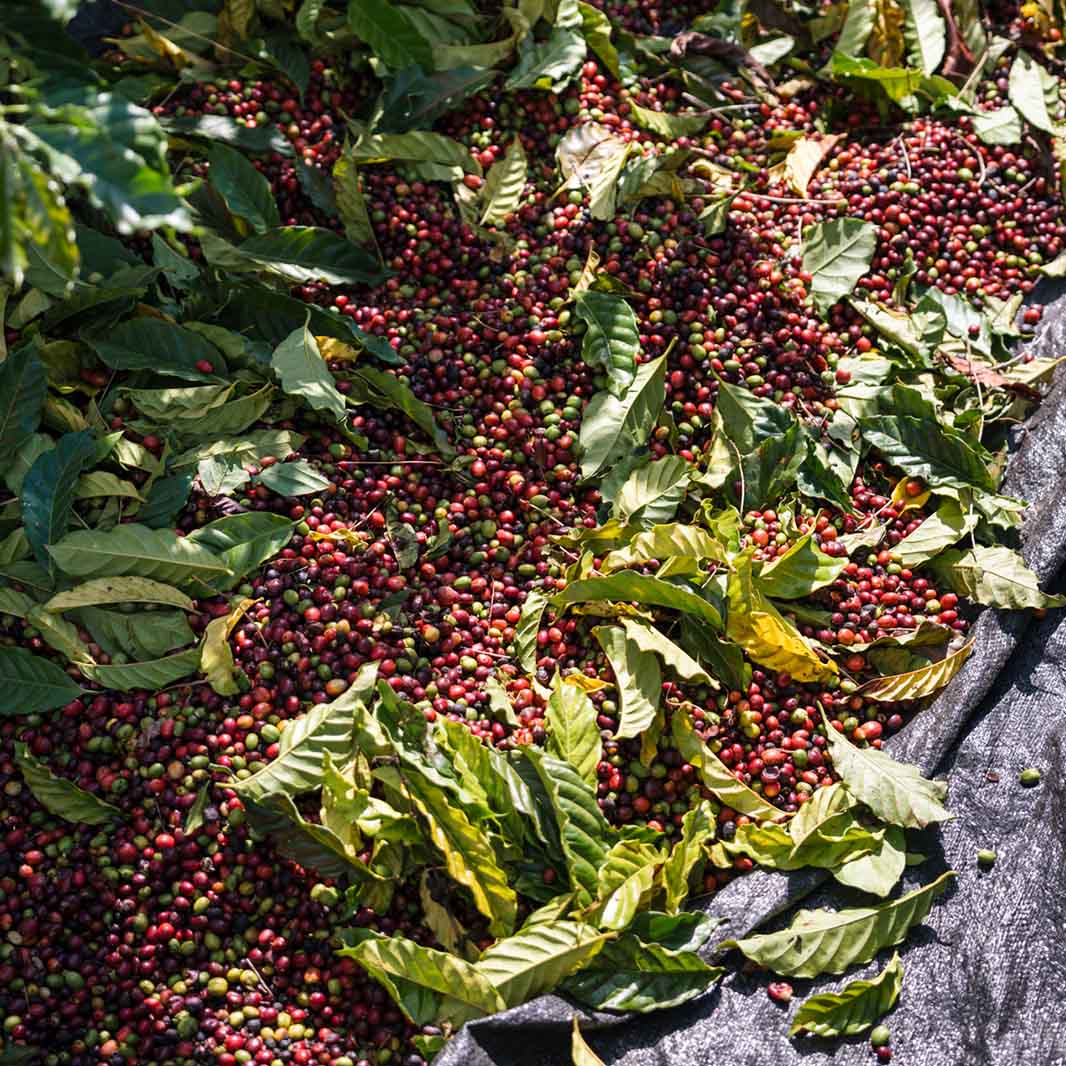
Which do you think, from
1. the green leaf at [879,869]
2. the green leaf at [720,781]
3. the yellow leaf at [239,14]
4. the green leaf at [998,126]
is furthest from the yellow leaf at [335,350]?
the green leaf at [998,126]

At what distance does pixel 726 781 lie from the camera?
2.23m

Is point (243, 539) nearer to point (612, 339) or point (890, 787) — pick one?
point (612, 339)

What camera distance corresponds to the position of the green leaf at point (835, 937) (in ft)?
6.84

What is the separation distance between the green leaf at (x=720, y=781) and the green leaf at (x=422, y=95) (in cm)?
172

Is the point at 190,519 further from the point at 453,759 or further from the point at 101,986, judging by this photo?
the point at 101,986

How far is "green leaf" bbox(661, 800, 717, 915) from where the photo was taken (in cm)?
211

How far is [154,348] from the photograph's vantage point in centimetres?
248

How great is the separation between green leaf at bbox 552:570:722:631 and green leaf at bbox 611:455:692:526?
0.60 feet

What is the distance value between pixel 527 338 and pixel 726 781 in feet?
3.85

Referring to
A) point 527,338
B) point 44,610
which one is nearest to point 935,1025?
point 527,338

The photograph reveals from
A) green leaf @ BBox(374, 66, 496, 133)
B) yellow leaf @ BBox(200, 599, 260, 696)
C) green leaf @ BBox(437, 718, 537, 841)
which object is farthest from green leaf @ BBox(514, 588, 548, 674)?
green leaf @ BBox(374, 66, 496, 133)

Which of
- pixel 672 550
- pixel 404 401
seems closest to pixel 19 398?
pixel 404 401

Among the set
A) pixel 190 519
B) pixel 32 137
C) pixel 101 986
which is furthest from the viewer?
pixel 190 519

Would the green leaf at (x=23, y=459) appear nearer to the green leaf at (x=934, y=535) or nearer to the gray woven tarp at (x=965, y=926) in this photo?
the gray woven tarp at (x=965, y=926)
